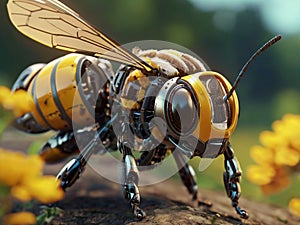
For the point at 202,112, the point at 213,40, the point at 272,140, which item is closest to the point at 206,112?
the point at 202,112

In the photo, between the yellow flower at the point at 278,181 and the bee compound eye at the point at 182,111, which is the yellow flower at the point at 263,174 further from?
the bee compound eye at the point at 182,111

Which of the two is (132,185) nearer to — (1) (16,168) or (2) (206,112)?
(2) (206,112)

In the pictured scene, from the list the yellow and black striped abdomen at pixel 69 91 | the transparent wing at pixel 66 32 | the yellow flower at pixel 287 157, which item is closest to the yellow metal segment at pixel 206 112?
the transparent wing at pixel 66 32

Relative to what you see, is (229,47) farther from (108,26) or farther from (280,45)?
(108,26)

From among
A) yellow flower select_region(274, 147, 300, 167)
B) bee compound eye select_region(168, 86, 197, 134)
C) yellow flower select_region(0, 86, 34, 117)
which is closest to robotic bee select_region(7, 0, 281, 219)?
bee compound eye select_region(168, 86, 197, 134)

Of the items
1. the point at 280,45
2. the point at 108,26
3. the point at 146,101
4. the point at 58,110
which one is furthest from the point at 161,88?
the point at 280,45

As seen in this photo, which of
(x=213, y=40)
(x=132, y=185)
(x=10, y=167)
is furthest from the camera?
(x=213, y=40)
